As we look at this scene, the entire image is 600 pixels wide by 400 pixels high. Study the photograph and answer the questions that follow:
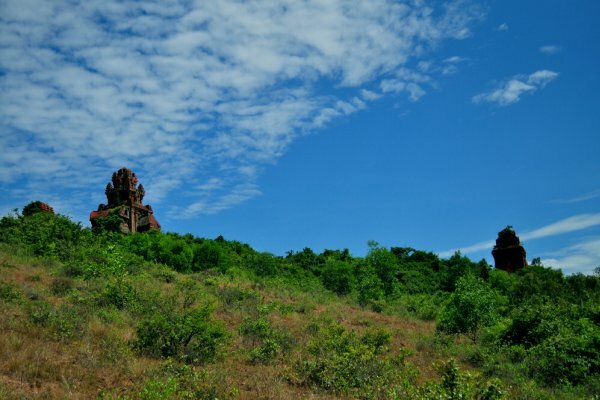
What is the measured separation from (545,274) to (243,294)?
39.5 meters

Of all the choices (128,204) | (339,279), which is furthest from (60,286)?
(128,204)

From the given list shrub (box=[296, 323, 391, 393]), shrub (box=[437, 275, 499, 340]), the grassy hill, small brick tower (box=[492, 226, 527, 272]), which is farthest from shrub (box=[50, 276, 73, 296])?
small brick tower (box=[492, 226, 527, 272])

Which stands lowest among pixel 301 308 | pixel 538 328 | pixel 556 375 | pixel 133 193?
pixel 556 375

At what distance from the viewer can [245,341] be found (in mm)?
14289

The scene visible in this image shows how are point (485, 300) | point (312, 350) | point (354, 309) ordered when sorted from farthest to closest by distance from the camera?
1. point (354, 309)
2. point (485, 300)
3. point (312, 350)

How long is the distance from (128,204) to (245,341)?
137ft

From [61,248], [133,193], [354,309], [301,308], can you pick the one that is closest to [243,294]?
[301,308]

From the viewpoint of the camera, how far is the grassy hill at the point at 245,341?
8539mm

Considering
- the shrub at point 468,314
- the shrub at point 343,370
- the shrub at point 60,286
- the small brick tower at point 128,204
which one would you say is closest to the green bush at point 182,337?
the shrub at point 343,370

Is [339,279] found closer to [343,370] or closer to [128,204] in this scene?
[343,370]

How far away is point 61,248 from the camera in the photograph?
26938 mm

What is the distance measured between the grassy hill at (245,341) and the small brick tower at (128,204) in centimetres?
2024

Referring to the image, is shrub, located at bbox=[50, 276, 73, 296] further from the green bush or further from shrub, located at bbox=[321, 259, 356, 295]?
shrub, located at bbox=[321, 259, 356, 295]

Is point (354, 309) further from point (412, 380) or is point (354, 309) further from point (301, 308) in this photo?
point (412, 380)
